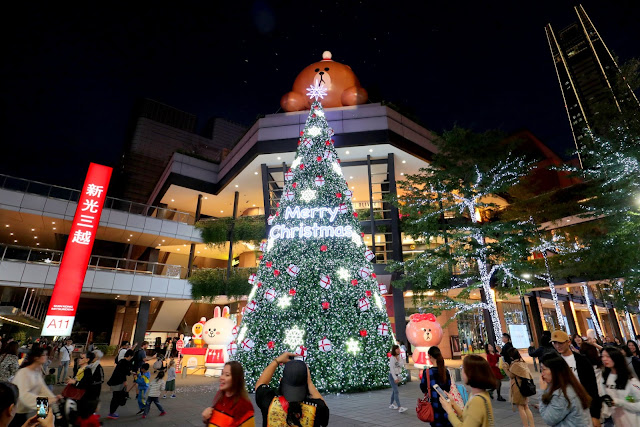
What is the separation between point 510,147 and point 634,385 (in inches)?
507

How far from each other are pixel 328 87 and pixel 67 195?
16733mm

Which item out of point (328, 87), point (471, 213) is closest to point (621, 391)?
point (471, 213)

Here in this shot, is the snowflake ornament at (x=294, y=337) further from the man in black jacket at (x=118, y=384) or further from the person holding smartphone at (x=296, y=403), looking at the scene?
the person holding smartphone at (x=296, y=403)

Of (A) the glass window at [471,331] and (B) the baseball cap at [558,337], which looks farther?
(A) the glass window at [471,331]

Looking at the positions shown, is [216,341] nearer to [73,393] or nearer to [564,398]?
[73,393]

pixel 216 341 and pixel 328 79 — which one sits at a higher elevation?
pixel 328 79

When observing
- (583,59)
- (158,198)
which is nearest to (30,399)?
(158,198)

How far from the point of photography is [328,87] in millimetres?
19875

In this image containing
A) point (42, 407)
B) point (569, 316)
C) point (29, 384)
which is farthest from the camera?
point (569, 316)

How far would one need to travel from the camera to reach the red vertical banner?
15.6 meters

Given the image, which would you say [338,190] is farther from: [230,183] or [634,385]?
[230,183]

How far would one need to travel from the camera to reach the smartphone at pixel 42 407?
3027 mm

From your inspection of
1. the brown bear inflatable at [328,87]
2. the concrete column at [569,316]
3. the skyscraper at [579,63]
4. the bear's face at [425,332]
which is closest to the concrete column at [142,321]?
the brown bear inflatable at [328,87]

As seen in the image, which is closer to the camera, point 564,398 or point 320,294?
point 564,398
